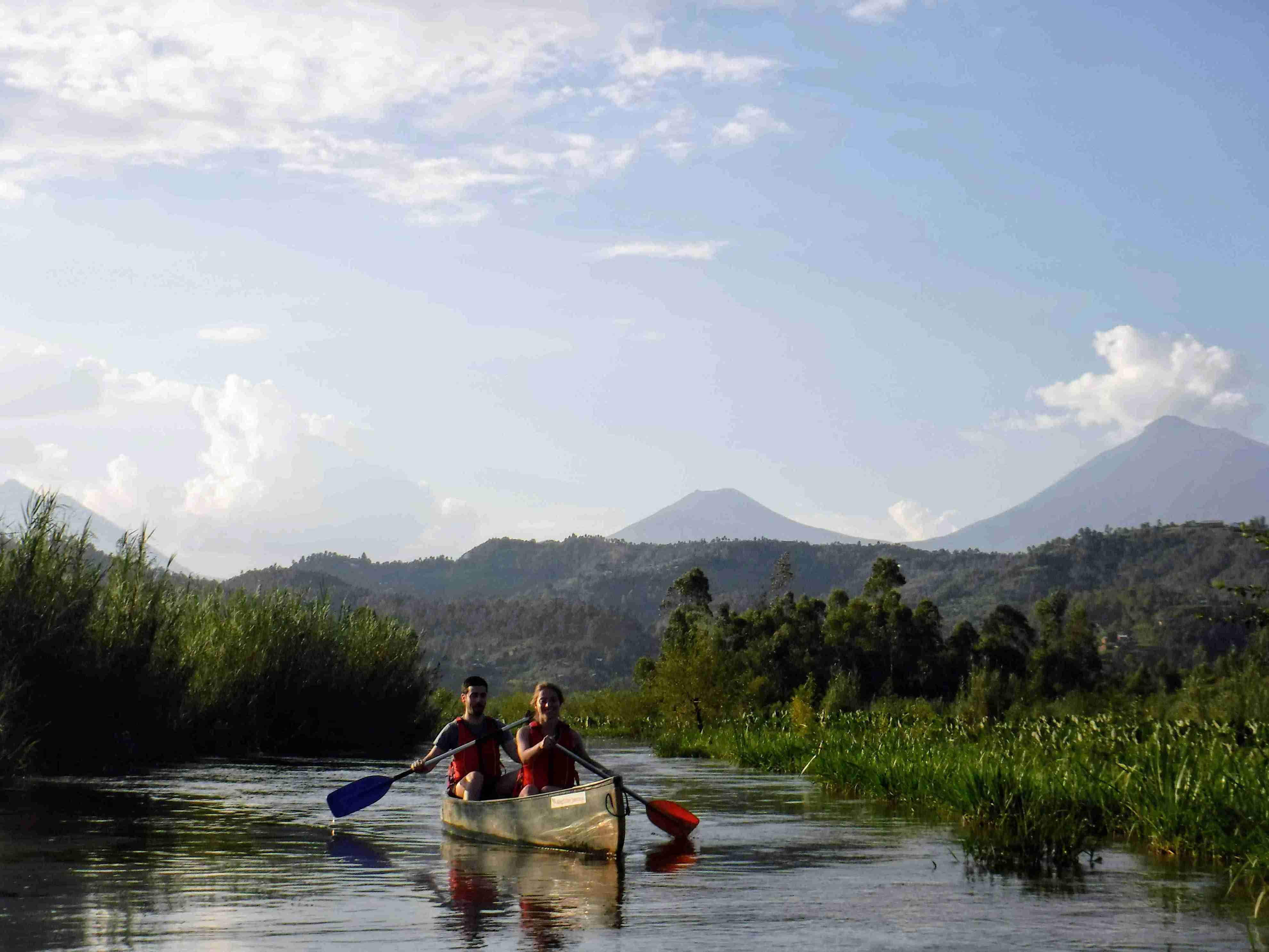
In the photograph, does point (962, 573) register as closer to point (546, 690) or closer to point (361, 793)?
point (361, 793)

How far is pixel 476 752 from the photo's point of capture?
1662cm

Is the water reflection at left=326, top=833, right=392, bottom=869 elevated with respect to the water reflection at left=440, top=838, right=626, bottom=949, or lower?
elevated

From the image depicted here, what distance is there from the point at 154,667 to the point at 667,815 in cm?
1547

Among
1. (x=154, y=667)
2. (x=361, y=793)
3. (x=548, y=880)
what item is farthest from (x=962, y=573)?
(x=548, y=880)

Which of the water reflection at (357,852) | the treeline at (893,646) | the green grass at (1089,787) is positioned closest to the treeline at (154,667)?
the water reflection at (357,852)

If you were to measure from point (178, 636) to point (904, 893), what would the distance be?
20735 mm

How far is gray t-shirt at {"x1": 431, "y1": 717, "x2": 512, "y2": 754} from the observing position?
54.1 feet

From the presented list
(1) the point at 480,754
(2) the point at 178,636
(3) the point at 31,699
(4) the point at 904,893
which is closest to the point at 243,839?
(1) the point at 480,754

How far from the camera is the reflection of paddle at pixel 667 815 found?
50.3 ft

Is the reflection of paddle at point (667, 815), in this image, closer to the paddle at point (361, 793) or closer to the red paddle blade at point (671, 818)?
the red paddle blade at point (671, 818)

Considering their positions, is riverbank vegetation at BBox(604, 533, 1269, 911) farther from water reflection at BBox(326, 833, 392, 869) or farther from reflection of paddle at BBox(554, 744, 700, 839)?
water reflection at BBox(326, 833, 392, 869)

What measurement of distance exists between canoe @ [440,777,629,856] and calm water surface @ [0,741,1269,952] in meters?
0.18

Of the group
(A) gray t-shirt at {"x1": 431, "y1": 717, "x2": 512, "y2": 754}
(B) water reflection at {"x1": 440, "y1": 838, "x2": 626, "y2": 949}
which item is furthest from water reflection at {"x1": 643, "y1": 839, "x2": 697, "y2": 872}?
(A) gray t-shirt at {"x1": 431, "y1": 717, "x2": 512, "y2": 754}


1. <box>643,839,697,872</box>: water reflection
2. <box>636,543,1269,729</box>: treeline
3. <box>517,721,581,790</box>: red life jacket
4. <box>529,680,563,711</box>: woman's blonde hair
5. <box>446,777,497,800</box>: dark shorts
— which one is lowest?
<box>643,839,697,872</box>: water reflection
